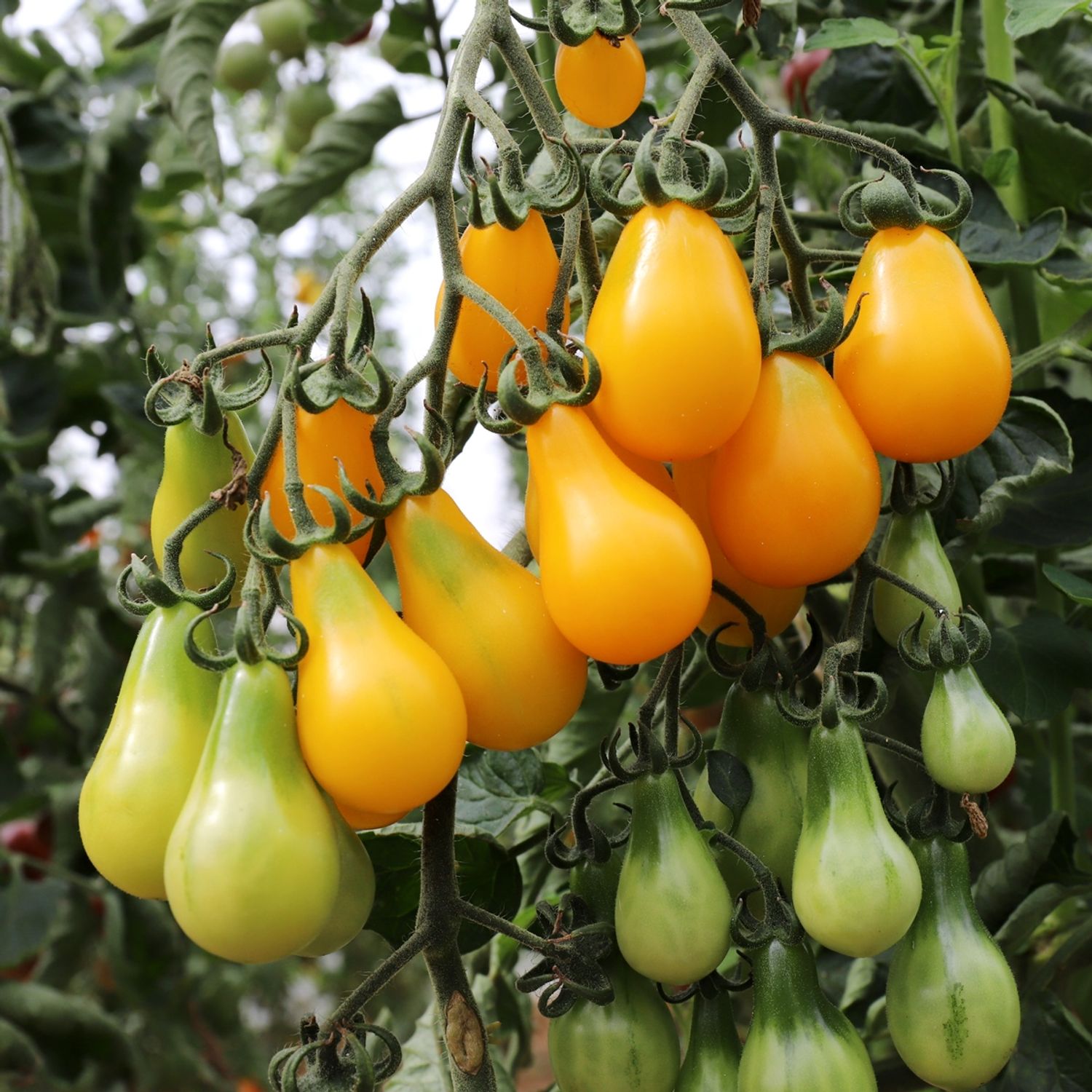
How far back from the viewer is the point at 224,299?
2.55m

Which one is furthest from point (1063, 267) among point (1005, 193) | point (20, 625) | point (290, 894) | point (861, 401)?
point (20, 625)

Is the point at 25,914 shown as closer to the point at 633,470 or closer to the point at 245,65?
the point at 245,65

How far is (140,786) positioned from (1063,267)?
60cm

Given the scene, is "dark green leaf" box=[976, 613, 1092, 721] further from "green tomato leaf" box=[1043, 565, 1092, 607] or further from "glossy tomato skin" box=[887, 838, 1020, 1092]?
"glossy tomato skin" box=[887, 838, 1020, 1092]

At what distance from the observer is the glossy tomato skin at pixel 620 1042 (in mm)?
497

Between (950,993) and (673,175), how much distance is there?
1.08 ft

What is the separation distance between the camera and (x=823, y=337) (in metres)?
0.45

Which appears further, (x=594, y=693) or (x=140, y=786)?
(x=594, y=693)

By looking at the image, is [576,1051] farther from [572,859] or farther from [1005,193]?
[1005,193]

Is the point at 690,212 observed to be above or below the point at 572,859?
above

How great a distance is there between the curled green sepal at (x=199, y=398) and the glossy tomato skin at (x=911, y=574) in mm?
277

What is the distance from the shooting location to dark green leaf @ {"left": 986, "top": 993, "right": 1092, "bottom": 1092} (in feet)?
2.11

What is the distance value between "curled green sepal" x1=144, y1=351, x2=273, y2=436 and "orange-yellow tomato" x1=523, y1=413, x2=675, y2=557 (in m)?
0.11

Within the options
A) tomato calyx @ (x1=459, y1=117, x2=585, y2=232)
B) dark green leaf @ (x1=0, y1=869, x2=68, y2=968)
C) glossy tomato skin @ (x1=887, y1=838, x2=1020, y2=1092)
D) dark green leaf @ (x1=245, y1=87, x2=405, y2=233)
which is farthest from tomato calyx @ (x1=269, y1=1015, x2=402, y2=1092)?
dark green leaf @ (x1=0, y1=869, x2=68, y2=968)
